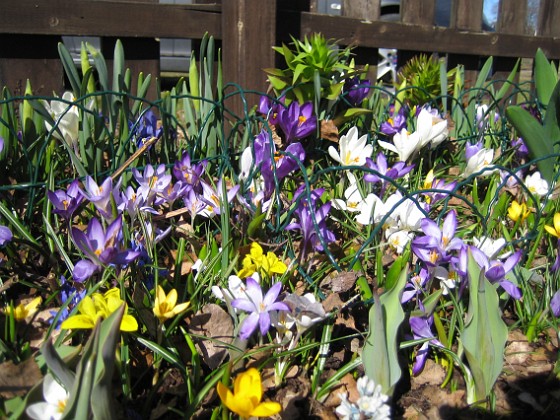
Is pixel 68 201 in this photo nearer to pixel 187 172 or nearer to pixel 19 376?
pixel 187 172

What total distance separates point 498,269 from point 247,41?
1945 mm

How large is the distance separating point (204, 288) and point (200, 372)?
0.90 feet

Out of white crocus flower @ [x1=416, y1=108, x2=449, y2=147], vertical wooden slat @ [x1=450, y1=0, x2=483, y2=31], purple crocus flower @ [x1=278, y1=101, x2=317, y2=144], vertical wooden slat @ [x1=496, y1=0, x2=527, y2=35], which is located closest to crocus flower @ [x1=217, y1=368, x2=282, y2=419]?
purple crocus flower @ [x1=278, y1=101, x2=317, y2=144]

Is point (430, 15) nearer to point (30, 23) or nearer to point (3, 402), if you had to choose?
point (30, 23)

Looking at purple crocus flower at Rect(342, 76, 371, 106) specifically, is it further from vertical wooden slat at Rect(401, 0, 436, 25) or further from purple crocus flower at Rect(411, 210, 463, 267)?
vertical wooden slat at Rect(401, 0, 436, 25)

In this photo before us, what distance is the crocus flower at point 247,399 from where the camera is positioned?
75 centimetres

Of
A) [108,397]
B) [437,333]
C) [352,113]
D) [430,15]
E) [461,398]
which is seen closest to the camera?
[108,397]

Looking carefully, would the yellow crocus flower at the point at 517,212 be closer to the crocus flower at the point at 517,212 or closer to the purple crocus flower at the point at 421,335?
the crocus flower at the point at 517,212

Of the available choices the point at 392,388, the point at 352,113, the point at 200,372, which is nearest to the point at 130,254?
the point at 200,372

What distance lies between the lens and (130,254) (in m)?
1.04

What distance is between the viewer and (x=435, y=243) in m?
1.12

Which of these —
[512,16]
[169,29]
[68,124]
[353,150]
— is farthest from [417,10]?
[68,124]

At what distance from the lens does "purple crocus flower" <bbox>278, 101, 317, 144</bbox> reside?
1.80 m

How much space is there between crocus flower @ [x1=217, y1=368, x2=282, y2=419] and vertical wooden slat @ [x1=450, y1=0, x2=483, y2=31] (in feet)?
11.9
